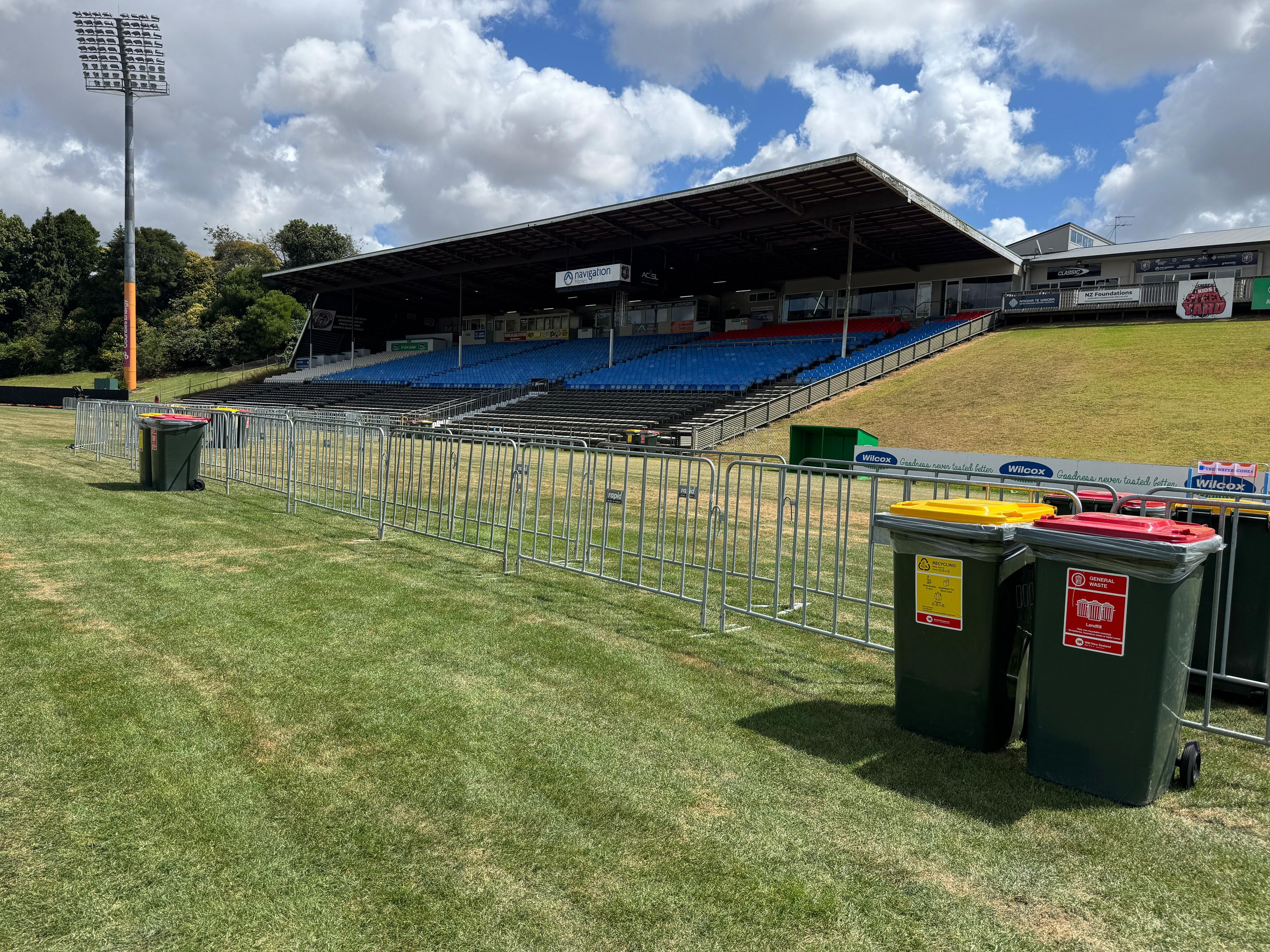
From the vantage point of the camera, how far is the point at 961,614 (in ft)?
12.7

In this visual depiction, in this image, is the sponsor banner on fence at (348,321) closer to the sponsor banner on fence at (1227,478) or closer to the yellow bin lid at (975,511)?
the sponsor banner on fence at (1227,478)

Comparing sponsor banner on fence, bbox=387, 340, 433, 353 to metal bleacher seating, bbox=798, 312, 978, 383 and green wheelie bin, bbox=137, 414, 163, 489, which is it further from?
green wheelie bin, bbox=137, 414, 163, 489

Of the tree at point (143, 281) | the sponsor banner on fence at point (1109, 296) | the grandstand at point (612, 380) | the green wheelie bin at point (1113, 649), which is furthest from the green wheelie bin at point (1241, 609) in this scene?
the tree at point (143, 281)

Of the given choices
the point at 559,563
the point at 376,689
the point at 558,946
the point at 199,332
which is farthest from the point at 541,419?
the point at 199,332

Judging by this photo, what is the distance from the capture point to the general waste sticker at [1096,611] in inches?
132

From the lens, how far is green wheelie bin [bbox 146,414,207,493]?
12.3m

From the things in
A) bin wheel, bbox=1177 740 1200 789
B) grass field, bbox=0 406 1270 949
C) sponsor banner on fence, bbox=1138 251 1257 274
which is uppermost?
sponsor banner on fence, bbox=1138 251 1257 274

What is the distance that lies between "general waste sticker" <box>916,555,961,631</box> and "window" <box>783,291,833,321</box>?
3820cm

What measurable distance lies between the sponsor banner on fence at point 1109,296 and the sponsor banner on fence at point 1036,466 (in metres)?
18.0

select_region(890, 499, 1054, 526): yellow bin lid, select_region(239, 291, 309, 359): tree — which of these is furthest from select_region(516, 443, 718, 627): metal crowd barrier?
select_region(239, 291, 309, 359): tree

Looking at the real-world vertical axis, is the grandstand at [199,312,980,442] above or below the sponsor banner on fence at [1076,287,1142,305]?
below

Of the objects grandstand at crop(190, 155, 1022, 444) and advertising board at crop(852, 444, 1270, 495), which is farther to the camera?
grandstand at crop(190, 155, 1022, 444)

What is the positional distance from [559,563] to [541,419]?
25.6 m

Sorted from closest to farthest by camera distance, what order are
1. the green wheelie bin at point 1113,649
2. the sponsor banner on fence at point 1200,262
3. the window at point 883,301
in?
1. the green wheelie bin at point 1113,649
2. the sponsor banner on fence at point 1200,262
3. the window at point 883,301
